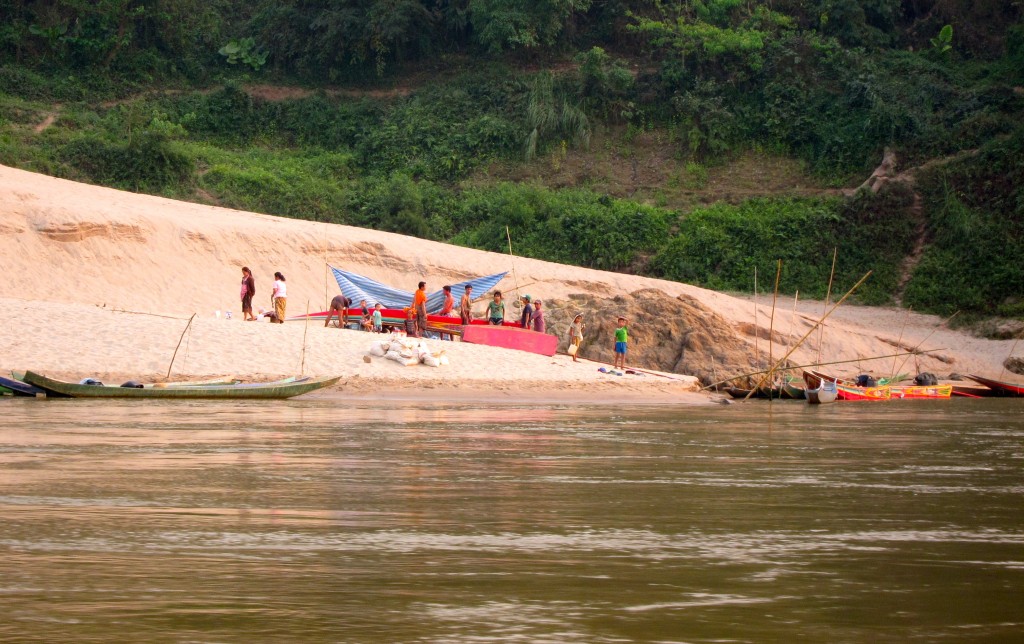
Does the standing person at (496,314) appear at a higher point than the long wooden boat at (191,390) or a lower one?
higher

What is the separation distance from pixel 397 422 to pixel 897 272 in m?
22.2

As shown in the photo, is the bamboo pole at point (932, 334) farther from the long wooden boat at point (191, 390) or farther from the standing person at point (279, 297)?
the long wooden boat at point (191, 390)

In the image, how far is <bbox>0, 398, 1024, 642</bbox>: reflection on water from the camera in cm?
523

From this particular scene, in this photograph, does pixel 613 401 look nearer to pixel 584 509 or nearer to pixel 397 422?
pixel 397 422

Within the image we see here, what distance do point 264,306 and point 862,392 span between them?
12169 mm

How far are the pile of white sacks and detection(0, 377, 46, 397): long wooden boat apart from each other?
526 cm

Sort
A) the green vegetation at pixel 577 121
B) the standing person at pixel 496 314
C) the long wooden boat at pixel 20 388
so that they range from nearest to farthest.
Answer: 1. the long wooden boat at pixel 20 388
2. the standing person at pixel 496 314
3. the green vegetation at pixel 577 121

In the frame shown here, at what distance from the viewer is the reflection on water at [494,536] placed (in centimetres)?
523

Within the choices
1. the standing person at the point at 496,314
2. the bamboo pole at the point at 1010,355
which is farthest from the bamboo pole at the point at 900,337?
the standing person at the point at 496,314

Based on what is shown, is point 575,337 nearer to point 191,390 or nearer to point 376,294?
point 376,294

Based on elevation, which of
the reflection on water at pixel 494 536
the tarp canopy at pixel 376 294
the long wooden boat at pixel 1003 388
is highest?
the tarp canopy at pixel 376 294

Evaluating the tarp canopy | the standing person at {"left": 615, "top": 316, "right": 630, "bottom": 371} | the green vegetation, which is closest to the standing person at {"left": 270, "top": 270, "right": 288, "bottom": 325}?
the tarp canopy

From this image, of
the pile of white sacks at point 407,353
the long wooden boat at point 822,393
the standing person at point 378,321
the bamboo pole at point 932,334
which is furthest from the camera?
the bamboo pole at point 932,334

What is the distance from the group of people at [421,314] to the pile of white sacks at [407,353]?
195 cm
